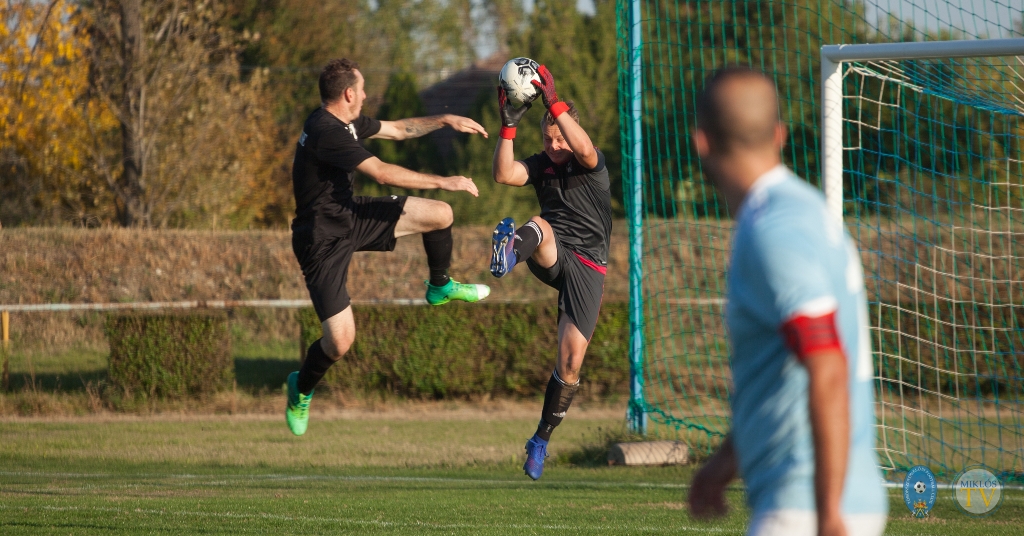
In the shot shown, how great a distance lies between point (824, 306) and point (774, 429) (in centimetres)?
33

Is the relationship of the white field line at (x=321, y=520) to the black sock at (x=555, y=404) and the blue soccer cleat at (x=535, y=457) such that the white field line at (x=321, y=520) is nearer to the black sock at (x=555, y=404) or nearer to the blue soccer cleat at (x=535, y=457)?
the blue soccer cleat at (x=535, y=457)

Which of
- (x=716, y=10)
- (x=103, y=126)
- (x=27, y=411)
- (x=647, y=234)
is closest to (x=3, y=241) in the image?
(x=103, y=126)

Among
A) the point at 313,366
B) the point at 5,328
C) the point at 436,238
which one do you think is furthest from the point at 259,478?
the point at 5,328

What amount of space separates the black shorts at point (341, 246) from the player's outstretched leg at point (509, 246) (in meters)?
1.02

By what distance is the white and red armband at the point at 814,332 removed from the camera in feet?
7.28

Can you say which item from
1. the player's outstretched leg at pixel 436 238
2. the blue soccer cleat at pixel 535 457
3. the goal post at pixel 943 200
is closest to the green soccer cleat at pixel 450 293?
the player's outstretched leg at pixel 436 238

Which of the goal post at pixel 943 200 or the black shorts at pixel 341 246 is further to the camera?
Answer: the goal post at pixel 943 200

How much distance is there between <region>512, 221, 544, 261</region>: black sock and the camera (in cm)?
636

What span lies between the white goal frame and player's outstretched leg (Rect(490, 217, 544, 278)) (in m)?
2.35

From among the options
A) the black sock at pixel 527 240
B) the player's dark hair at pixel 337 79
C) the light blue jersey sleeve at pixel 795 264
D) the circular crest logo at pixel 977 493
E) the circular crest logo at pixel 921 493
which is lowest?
the circular crest logo at pixel 977 493

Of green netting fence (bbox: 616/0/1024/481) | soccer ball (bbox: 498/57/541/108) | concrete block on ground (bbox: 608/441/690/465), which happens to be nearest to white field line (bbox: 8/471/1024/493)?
concrete block on ground (bbox: 608/441/690/465)

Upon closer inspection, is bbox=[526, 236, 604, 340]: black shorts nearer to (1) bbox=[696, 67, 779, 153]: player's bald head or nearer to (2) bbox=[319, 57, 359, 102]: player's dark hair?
(2) bbox=[319, 57, 359, 102]: player's dark hair

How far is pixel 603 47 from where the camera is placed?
3014 cm

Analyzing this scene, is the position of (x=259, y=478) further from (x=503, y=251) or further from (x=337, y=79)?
(x=503, y=251)
